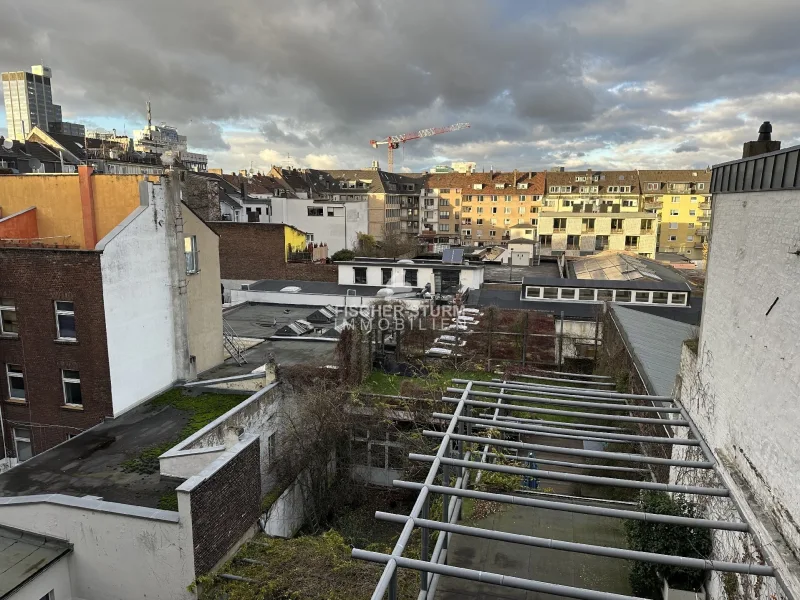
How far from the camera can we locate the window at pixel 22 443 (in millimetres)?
17125

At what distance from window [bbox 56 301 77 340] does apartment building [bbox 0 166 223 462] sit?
1.3 inches

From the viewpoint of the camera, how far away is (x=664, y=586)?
742 cm

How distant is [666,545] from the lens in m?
7.48

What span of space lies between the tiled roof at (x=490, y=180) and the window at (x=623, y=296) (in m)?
53.0

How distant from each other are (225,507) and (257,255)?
31.7 metres

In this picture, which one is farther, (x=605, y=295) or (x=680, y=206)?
(x=680, y=206)

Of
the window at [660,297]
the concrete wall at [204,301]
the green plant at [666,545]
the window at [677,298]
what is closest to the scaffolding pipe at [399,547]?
the green plant at [666,545]

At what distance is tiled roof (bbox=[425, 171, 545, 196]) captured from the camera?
82000 mm

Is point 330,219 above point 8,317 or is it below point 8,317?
above

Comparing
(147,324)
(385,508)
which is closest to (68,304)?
(147,324)

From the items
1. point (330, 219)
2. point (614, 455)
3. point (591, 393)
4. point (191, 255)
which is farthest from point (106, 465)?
point (330, 219)

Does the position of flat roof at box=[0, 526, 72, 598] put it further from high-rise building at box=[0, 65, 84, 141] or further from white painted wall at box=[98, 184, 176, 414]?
high-rise building at box=[0, 65, 84, 141]

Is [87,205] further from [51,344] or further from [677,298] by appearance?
[677,298]

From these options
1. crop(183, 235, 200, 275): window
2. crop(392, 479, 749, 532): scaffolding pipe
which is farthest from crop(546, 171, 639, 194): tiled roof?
crop(392, 479, 749, 532): scaffolding pipe
